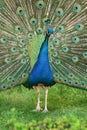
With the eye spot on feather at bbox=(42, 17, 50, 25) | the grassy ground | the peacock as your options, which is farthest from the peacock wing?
the grassy ground

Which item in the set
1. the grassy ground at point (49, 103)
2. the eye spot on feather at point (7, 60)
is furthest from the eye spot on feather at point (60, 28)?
A: the grassy ground at point (49, 103)

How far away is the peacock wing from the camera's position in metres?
7.63

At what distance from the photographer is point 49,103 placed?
8.26 metres

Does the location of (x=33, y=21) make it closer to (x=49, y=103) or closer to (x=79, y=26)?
(x=79, y=26)

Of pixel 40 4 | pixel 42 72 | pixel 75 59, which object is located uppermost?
pixel 40 4

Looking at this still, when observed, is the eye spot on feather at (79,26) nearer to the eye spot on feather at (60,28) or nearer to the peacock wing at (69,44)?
the peacock wing at (69,44)

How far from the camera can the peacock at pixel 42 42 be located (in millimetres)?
7590

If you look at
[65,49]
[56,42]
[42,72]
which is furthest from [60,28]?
[42,72]

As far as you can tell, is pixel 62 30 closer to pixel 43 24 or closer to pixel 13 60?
pixel 43 24

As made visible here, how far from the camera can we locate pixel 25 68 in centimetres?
764

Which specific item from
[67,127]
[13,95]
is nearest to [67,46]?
[13,95]

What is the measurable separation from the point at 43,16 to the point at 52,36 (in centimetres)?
32

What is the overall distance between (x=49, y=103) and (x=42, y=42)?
1.18 m

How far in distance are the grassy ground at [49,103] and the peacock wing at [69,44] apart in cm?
47
